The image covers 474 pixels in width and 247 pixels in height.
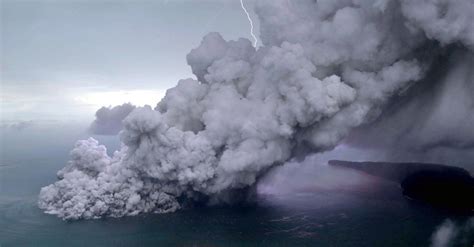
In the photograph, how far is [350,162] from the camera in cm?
10462

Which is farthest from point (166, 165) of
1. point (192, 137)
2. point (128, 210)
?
point (128, 210)

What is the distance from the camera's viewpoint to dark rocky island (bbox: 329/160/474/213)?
2594 inches

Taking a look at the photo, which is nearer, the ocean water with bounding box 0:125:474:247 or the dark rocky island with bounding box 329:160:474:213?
the ocean water with bounding box 0:125:474:247

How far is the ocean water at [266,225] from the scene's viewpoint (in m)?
52.8

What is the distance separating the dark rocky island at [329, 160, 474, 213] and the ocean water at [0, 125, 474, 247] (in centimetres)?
343

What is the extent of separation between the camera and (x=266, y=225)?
57500 millimetres

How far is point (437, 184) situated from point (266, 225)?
3072 centimetres

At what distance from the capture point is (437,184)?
2842 inches

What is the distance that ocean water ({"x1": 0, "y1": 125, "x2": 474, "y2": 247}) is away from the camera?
173 feet

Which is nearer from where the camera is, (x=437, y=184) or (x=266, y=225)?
(x=266, y=225)

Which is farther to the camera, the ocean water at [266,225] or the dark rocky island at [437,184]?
the dark rocky island at [437,184]

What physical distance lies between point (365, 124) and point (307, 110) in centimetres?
1167

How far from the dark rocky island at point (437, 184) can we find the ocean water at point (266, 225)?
343 centimetres

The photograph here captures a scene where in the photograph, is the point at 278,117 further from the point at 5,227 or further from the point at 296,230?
the point at 5,227
